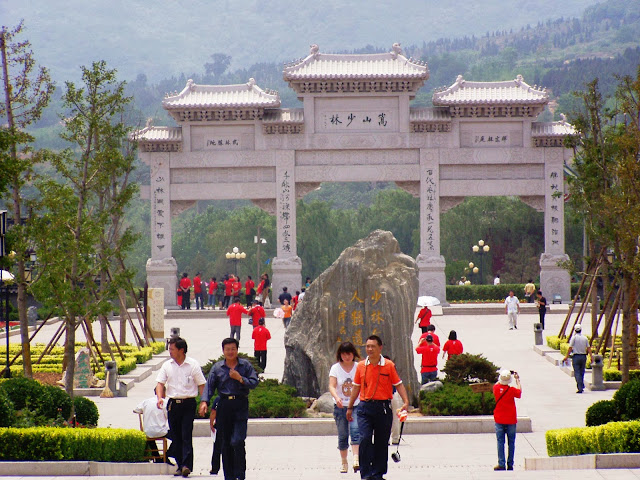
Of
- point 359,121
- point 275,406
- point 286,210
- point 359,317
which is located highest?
point 359,121

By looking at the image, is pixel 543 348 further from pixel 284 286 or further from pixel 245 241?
pixel 245 241

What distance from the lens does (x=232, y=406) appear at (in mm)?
9547

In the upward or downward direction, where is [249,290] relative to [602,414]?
upward

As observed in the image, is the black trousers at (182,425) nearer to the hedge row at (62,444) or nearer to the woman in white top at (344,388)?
the hedge row at (62,444)

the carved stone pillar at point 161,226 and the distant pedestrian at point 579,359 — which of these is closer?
the distant pedestrian at point 579,359

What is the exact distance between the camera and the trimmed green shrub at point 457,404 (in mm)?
14344

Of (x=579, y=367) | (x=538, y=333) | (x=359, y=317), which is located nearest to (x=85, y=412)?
(x=359, y=317)

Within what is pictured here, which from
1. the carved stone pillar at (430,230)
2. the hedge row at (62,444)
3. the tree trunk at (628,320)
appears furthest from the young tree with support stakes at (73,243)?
the carved stone pillar at (430,230)

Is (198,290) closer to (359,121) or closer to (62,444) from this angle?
(359,121)

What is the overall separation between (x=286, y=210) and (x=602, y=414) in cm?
2636

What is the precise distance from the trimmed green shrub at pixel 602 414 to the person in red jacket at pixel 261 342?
8.90 meters

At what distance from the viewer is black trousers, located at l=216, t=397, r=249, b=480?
9469 millimetres

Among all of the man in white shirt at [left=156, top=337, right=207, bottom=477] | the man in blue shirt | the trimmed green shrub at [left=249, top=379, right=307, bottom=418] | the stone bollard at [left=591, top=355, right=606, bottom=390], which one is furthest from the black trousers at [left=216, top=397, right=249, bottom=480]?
the stone bollard at [left=591, top=355, right=606, bottom=390]

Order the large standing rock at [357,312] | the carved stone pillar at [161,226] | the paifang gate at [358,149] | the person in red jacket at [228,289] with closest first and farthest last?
the large standing rock at [357,312]
the person in red jacket at [228,289]
the paifang gate at [358,149]
the carved stone pillar at [161,226]
